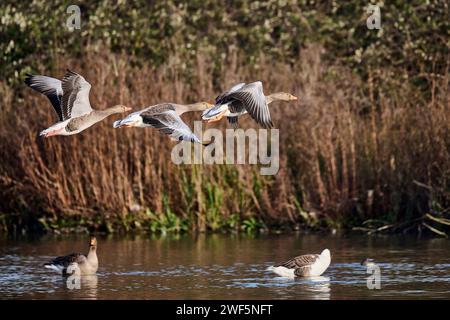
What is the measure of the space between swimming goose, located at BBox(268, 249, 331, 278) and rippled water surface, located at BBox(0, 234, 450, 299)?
0.10 metres

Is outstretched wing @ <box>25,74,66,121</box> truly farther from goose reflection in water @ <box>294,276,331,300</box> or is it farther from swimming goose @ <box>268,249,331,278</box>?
goose reflection in water @ <box>294,276,331,300</box>

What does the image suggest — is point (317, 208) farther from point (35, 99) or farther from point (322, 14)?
point (322, 14)

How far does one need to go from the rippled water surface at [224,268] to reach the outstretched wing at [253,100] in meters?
2.04

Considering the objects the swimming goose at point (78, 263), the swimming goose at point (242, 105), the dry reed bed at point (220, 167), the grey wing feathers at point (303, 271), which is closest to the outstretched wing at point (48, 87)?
the swimming goose at point (78, 263)

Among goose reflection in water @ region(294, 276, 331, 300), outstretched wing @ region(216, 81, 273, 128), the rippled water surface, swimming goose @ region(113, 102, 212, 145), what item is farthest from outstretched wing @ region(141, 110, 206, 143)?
goose reflection in water @ region(294, 276, 331, 300)

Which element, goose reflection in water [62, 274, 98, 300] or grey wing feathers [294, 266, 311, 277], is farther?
grey wing feathers [294, 266, 311, 277]

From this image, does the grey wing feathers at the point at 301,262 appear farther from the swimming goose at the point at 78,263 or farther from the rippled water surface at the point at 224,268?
the swimming goose at the point at 78,263

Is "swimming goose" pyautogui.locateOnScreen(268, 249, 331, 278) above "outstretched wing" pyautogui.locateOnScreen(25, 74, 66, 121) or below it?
below

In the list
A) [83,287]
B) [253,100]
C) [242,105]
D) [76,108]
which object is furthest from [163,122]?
[83,287]

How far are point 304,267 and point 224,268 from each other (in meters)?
1.37

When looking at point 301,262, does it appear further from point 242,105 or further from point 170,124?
point 170,124

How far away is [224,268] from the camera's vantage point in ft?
56.9

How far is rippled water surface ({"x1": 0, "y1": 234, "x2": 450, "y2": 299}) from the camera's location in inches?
597
